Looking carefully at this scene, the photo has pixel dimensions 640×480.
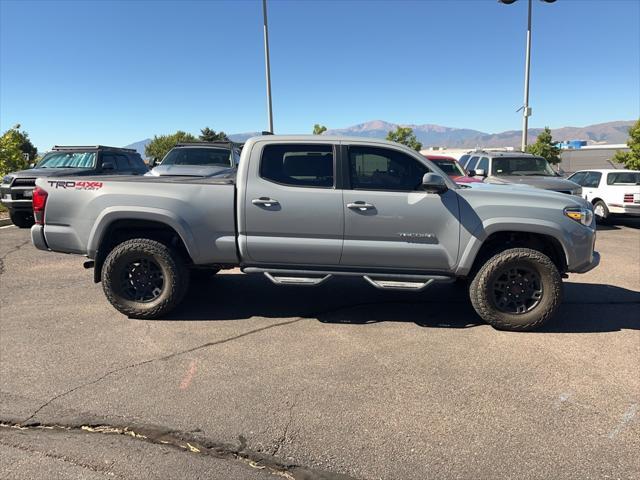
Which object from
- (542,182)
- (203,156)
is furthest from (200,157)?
(542,182)

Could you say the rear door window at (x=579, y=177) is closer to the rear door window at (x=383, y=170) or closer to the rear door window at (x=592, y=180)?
the rear door window at (x=592, y=180)

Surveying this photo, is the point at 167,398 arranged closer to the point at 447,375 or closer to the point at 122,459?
the point at 122,459

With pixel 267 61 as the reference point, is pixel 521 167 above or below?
below

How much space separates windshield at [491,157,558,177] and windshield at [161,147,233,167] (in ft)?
21.5

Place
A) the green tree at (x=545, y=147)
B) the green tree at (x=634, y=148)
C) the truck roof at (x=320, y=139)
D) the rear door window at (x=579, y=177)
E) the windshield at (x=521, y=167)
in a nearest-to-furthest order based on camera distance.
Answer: the truck roof at (x=320, y=139)
the windshield at (x=521, y=167)
the rear door window at (x=579, y=177)
the green tree at (x=634, y=148)
the green tree at (x=545, y=147)

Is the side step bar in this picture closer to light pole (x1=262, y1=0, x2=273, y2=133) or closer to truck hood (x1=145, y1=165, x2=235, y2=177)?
truck hood (x1=145, y1=165, x2=235, y2=177)

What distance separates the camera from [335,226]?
15.6 feet

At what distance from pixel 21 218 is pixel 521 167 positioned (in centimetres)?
1245

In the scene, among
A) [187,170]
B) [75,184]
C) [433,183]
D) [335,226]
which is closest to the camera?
[433,183]

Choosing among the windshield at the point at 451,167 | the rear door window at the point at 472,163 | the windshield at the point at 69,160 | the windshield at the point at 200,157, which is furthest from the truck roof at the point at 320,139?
the rear door window at the point at 472,163

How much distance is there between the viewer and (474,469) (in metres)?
2.69

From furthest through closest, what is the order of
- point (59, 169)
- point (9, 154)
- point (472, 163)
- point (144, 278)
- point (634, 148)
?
point (634, 148) < point (9, 154) < point (472, 163) < point (59, 169) < point (144, 278)

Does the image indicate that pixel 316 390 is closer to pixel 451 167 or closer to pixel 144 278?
pixel 144 278

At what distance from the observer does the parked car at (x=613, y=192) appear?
12.2 meters
